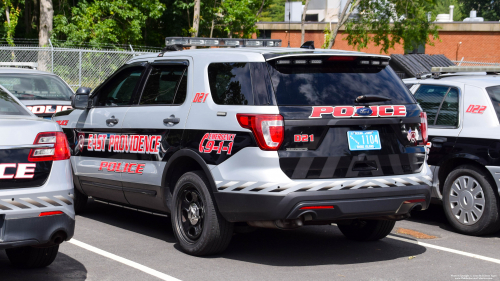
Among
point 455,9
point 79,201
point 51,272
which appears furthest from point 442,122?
point 455,9

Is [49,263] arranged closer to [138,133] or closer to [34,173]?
[34,173]

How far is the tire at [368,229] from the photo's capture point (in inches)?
254

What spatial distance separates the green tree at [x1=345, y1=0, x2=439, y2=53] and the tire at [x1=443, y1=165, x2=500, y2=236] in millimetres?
26246

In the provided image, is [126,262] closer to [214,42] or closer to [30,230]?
[30,230]

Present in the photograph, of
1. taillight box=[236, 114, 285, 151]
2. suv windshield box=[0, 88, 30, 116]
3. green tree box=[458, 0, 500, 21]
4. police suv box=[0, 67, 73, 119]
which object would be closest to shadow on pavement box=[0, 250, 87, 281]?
suv windshield box=[0, 88, 30, 116]

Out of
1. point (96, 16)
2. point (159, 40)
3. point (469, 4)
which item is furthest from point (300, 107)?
point (469, 4)

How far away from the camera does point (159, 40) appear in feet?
108

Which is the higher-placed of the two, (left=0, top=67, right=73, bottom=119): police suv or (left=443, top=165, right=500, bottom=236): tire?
(left=0, top=67, right=73, bottom=119): police suv

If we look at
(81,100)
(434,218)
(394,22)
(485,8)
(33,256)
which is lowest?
(434,218)

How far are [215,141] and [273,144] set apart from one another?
656 millimetres

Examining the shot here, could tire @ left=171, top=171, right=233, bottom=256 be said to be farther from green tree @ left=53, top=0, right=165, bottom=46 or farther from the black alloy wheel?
green tree @ left=53, top=0, right=165, bottom=46

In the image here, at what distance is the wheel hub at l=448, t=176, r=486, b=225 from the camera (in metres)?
7.00

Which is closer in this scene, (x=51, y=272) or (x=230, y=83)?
(x=51, y=272)

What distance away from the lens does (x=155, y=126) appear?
6.18 meters
